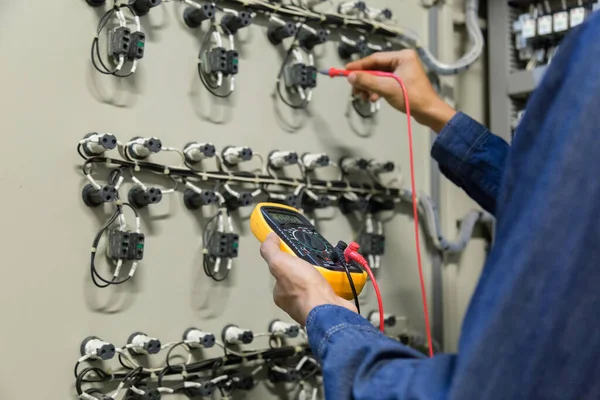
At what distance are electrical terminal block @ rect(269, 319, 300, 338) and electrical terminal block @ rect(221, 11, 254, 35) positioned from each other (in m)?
0.65

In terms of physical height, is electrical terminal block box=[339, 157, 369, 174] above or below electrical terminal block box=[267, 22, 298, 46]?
below

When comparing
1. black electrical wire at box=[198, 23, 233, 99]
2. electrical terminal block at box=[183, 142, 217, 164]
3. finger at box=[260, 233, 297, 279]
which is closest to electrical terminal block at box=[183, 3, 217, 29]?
black electrical wire at box=[198, 23, 233, 99]

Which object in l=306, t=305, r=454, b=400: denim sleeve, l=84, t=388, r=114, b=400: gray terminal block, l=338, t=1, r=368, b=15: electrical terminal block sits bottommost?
l=84, t=388, r=114, b=400: gray terminal block

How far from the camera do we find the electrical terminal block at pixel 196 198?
1.31 meters

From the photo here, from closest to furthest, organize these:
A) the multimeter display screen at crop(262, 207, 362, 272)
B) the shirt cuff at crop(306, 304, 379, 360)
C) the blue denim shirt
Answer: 1. the blue denim shirt
2. the shirt cuff at crop(306, 304, 379, 360)
3. the multimeter display screen at crop(262, 207, 362, 272)

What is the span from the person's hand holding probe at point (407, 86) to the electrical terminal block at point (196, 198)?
41cm

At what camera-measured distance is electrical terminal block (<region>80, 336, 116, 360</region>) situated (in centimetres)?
115

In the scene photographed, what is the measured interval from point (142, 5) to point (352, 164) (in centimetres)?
63

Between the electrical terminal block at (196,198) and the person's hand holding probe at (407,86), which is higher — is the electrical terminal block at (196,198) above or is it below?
below

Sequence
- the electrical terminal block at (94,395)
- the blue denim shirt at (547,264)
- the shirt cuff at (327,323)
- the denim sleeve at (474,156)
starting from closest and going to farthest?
the blue denim shirt at (547,264)
the shirt cuff at (327,323)
the electrical terminal block at (94,395)
the denim sleeve at (474,156)

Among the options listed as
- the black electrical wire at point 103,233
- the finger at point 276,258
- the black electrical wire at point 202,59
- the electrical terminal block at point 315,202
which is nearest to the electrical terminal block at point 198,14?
the black electrical wire at point 202,59

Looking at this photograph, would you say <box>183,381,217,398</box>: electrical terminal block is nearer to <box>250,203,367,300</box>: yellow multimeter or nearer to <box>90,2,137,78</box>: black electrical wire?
<box>250,203,367,300</box>: yellow multimeter

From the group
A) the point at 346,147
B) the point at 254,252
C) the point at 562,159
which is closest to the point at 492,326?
the point at 562,159

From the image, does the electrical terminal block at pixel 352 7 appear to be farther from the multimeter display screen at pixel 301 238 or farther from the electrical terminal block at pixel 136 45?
the multimeter display screen at pixel 301 238
